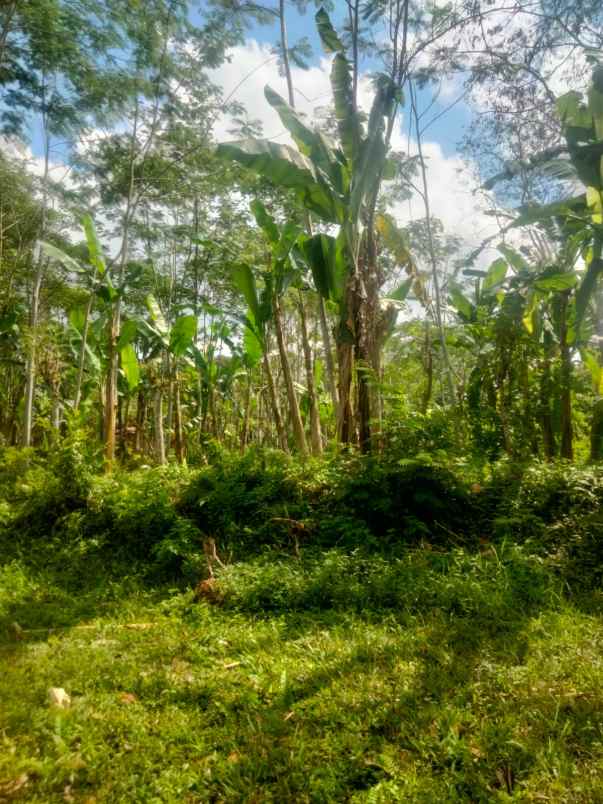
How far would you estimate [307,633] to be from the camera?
3.01m

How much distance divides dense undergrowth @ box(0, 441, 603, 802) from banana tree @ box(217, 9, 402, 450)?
1.27 m

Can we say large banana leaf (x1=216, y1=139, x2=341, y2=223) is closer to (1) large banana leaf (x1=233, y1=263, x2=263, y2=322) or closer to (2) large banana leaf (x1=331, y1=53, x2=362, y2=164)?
(2) large banana leaf (x1=331, y1=53, x2=362, y2=164)

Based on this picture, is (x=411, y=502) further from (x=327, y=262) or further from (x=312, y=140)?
(x=312, y=140)

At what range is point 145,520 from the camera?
4.95 metres

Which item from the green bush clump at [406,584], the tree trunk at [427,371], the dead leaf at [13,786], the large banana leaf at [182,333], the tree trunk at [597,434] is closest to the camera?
the dead leaf at [13,786]

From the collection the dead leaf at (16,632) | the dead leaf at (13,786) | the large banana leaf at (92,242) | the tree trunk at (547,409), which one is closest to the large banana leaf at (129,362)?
the large banana leaf at (92,242)

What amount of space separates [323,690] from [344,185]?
488 cm

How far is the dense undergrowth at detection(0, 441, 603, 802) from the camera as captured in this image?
1895 millimetres

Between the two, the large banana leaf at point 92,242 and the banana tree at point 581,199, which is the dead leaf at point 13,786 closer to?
the banana tree at point 581,199

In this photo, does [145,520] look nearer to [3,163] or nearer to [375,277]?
[375,277]

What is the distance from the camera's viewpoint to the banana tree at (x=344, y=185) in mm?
5188

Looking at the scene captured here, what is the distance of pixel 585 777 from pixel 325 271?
4.97 metres

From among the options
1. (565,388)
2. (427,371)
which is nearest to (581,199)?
(565,388)

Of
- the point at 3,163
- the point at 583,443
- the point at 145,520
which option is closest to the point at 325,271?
the point at 145,520
